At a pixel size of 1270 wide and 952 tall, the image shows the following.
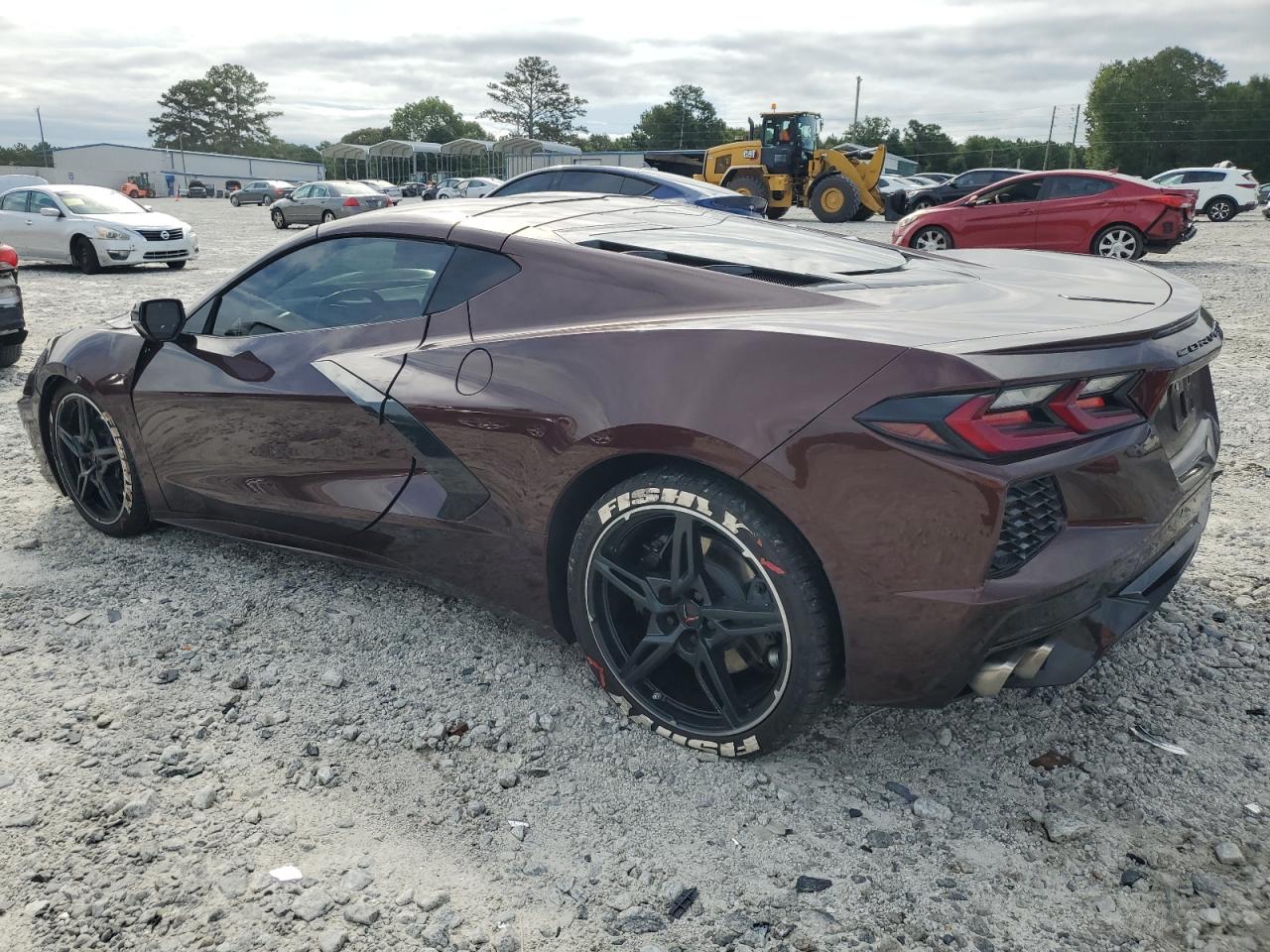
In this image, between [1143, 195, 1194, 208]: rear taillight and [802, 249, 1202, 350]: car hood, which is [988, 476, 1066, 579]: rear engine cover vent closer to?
[802, 249, 1202, 350]: car hood

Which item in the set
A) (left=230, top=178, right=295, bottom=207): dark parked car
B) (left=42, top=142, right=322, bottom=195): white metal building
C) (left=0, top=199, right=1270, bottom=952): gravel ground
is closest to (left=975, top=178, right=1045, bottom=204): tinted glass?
(left=0, top=199, right=1270, bottom=952): gravel ground

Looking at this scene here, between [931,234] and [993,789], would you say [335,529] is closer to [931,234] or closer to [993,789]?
[993,789]

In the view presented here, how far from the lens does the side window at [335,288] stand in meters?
3.01

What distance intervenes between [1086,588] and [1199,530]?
2.58 ft

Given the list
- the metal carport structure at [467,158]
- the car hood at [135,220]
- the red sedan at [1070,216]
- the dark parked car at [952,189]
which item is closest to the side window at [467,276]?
the red sedan at [1070,216]

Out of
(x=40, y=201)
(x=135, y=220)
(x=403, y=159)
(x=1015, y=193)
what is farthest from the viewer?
(x=403, y=159)

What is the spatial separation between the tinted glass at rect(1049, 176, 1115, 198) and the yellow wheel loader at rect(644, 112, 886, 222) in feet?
30.8

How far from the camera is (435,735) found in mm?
2676

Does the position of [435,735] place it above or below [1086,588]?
below

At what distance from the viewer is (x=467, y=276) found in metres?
2.89

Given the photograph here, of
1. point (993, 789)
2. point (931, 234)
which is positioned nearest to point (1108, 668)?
point (993, 789)

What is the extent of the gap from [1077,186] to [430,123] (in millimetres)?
122244

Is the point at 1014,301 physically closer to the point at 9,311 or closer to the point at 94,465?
the point at 94,465

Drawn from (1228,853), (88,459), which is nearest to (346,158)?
(88,459)
